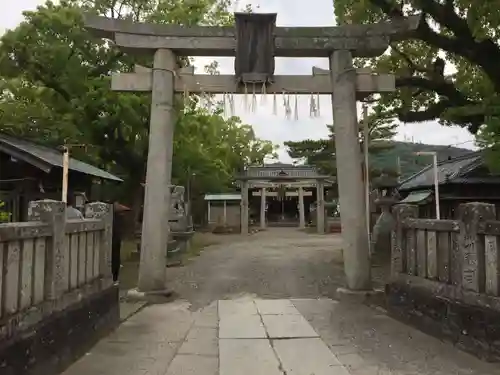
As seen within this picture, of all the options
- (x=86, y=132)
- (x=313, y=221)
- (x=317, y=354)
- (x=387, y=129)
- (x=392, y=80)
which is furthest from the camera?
(x=313, y=221)

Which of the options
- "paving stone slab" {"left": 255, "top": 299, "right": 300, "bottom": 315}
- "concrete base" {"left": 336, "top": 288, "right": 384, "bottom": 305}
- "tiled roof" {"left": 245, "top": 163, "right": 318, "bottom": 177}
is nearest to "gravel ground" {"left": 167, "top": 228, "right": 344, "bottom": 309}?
"paving stone slab" {"left": 255, "top": 299, "right": 300, "bottom": 315}

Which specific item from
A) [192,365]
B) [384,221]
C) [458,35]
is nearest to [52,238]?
[192,365]

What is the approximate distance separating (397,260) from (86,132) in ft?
48.0

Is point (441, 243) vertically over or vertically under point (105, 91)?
under

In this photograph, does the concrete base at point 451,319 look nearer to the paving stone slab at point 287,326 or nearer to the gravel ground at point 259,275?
the paving stone slab at point 287,326

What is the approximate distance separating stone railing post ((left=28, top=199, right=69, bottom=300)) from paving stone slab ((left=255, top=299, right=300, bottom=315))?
3960mm

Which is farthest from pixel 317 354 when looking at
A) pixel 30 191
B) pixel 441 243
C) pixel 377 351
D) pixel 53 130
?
pixel 53 130

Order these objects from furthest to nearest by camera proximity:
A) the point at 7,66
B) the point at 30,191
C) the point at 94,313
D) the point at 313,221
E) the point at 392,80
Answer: the point at 313,221 → the point at 7,66 → the point at 30,191 → the point at 392,80 → the point at 94,313

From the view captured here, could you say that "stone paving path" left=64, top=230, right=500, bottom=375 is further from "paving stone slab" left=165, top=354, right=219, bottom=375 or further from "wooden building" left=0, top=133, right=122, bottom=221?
"wooden building" left=0, top=133, right=122, bottom=221

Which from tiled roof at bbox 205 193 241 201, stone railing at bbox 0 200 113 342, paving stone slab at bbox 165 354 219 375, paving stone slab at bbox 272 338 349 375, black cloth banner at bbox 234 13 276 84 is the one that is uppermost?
black cloth banner at bbox 234 13 276 84

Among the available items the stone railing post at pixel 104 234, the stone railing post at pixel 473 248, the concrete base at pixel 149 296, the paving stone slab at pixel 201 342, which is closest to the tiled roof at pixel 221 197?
the concrete base at pixel 149 296

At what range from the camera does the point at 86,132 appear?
19.0 metres

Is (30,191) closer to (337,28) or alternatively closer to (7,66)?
(7,66)

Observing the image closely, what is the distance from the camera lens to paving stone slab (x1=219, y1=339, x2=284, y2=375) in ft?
16.6
